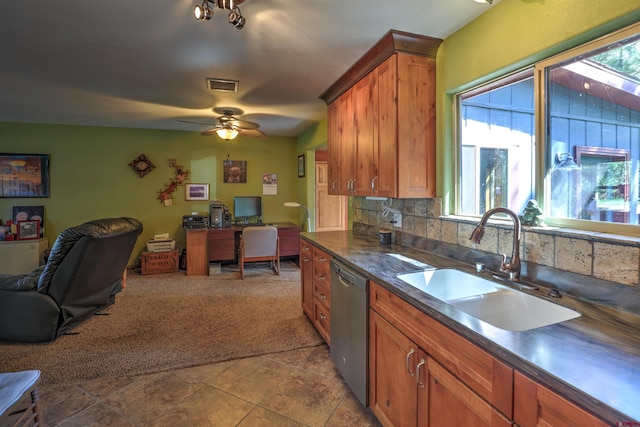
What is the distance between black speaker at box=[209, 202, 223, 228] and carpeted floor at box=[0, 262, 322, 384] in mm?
1177

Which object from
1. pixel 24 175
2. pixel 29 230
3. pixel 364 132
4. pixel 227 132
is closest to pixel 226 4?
pixel 364 132

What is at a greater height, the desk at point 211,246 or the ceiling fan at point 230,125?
the ceiling fan at point 230,125

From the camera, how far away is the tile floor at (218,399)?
5.85ft

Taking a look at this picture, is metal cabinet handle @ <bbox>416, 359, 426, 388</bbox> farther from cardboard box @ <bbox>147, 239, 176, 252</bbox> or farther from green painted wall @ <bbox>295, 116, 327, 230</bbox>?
cardboard box @ <bbox>147, 239, 176, 252</bbox>

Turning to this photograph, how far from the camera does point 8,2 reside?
69.1 inches

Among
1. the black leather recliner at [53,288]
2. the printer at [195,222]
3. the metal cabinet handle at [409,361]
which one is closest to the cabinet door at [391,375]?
the metal cabinet handle at [409,361]

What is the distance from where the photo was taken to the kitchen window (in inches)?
52.6

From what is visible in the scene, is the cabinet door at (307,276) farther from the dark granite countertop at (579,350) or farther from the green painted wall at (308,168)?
the green painted wall at (308,168)

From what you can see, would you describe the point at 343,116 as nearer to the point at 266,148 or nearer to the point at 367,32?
the point at 367,32

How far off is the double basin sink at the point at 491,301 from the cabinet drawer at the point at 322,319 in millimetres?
920

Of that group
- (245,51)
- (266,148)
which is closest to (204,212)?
(266,148)

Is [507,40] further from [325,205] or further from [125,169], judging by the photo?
[125,169]

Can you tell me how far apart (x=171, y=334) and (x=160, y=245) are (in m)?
2.54

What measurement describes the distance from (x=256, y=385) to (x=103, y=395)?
3.13ft
